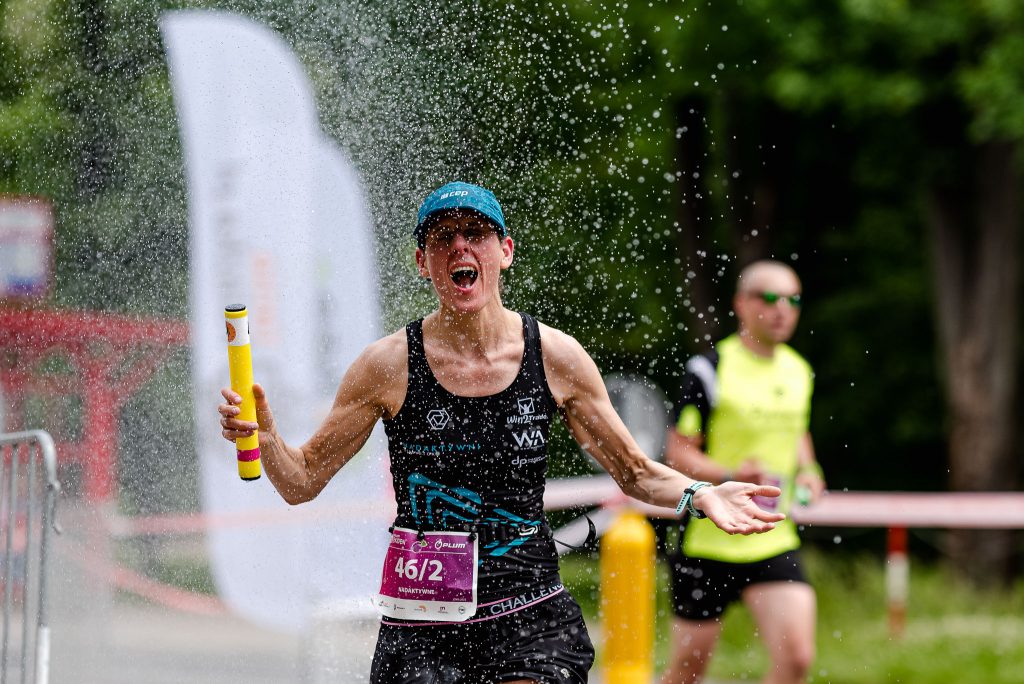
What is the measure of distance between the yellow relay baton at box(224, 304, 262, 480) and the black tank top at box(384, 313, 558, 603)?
358mm

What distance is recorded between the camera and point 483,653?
3.71 m

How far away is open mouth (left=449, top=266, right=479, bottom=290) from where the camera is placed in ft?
12.1

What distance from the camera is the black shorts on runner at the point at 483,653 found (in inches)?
145

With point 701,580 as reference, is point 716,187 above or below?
above

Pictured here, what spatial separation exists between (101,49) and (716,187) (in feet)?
40.6

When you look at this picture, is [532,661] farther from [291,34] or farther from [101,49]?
[101,49]

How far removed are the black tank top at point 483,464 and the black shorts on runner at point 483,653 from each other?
3.2 inches

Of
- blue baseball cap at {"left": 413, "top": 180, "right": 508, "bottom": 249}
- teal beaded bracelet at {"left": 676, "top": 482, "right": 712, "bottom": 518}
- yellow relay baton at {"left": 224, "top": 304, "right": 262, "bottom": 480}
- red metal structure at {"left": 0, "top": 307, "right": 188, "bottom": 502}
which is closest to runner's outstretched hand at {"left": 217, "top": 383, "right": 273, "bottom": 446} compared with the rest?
yellow relay baton at {"left": 224, "top": 304, "right": 262, "bottom": 480}

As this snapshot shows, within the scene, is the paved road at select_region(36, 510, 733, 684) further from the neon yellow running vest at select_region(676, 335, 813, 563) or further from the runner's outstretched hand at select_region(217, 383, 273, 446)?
the runner's outstretched hand at select_region(217, 383, 273, 446)

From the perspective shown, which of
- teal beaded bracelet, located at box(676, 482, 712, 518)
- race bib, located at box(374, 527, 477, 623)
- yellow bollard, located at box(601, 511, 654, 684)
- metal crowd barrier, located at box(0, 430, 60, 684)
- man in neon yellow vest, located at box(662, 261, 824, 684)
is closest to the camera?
race bib, located at box(374, 527, 477, 623)

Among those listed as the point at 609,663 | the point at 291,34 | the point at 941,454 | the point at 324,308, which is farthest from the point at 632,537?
the point at 941,454

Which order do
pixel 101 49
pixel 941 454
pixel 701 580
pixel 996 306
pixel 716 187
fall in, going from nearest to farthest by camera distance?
pixel 701 580
pixel 101 49
pixel 996 306
pixel 716 187
pixel 941 454

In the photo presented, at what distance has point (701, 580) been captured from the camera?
5.95 meters

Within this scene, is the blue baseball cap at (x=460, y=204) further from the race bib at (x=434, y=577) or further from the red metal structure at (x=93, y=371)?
the red metal structure at (x=93, y=371)
